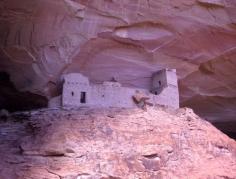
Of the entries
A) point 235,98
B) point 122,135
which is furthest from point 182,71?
point 122,135

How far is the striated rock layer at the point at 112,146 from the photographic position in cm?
732

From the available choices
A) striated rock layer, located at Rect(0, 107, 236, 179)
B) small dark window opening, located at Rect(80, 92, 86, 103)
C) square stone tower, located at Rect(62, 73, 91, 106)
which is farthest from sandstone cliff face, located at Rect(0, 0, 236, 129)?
striated rock layer, located at Rect(0, 107, 236, 179)

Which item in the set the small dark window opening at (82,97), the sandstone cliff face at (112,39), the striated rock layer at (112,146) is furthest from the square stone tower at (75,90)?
the striated rock layer at (112,146)

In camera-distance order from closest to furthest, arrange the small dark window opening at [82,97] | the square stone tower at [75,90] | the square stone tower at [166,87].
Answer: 1. the square stone tower at [75,90]
2. the small dark window opening at [82,97]
3. the square stone tower at [166,87]

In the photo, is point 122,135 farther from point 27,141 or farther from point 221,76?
point 221,76

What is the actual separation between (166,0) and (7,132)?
5422 millimetres

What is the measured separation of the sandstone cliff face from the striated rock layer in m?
2.63

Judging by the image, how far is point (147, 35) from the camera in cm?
1154

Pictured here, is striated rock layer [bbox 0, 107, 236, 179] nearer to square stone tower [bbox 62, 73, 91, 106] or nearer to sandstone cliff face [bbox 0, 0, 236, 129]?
square stone tower [bbox 62, 73, 91, 106]

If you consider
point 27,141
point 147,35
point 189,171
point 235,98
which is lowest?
point 189,171

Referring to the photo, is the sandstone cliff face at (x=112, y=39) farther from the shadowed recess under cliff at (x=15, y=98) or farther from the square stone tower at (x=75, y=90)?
the square stone tower at (x=75, y=90)

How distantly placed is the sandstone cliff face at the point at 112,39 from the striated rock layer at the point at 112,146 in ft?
8.62

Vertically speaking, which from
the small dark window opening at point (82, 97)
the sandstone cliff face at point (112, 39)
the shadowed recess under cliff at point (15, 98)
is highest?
the sandstone cliff face at point (112, 39)

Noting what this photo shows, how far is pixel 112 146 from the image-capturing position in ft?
26.2
